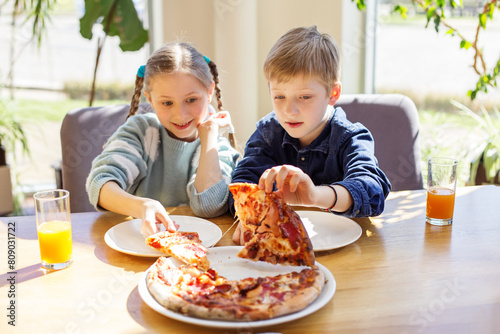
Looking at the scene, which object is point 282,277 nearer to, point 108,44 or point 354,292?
point 354,292

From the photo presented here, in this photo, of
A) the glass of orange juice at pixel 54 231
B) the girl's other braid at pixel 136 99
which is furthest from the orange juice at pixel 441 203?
the girl's other braid at pixel 136 99

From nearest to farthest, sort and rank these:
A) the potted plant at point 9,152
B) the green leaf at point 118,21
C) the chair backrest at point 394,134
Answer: the chair backrest at point 394,134
the green leaf at point 118,21
the potted plant at point 9,152

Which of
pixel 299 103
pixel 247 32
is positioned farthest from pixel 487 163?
pixel 299 103

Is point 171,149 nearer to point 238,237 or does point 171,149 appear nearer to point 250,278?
point 238,237

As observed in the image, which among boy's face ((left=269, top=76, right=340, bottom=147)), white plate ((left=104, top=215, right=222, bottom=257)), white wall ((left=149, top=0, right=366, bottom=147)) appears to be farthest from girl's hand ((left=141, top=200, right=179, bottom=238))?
white wall ((left=149, top=0, right=366, bottom=147))

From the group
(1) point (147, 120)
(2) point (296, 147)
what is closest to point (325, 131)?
(2) point (296, 147)

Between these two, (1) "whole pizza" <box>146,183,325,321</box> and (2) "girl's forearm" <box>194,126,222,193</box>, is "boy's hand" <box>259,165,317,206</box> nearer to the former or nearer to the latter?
(1) "whole pizza" <box>146,183,325,321</box>

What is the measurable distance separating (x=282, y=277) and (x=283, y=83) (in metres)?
0.78

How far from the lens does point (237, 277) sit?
1.24m

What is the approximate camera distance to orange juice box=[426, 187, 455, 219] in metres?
1.59

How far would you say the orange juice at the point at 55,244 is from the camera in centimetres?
129

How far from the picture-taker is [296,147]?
193 cm

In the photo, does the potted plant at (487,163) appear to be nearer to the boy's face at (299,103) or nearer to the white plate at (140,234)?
the boy's face at (299,103)

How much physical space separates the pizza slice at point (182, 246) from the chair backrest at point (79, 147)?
0.90 meters
